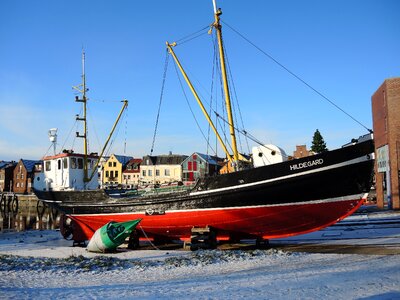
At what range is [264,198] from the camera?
14.1m

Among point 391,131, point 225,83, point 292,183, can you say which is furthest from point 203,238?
point 391,131

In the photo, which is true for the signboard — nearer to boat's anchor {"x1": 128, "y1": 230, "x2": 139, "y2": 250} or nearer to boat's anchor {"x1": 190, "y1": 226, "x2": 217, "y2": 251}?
boat's anchor {"x1": 190, "y1": 226, "x2": 217, "y2": 251}

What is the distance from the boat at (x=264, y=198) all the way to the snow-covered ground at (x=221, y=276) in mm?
1572

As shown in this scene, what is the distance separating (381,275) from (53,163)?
21343mm

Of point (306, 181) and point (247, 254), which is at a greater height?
point (306, 181)

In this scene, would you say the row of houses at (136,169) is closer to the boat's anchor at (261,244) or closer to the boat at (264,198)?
the boat at (264,198)

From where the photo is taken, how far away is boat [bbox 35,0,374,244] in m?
13.5

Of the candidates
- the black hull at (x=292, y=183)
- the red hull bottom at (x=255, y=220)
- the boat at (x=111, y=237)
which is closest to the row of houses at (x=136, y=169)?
the red hull bottom at (x=255, y=220)

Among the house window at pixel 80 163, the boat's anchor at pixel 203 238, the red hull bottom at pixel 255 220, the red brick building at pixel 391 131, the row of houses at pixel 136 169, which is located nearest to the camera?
the red hull bottom at pixel 255 220

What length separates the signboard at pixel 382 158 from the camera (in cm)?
2908

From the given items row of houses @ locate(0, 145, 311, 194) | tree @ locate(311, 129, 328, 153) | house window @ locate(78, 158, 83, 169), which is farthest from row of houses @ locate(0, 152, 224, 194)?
house window @ locate(78, 158, 83, 169)

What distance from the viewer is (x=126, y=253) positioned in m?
14.8

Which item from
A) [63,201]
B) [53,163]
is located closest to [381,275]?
[63,201]

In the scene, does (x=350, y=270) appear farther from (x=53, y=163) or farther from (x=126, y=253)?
(x=53, y=163)
